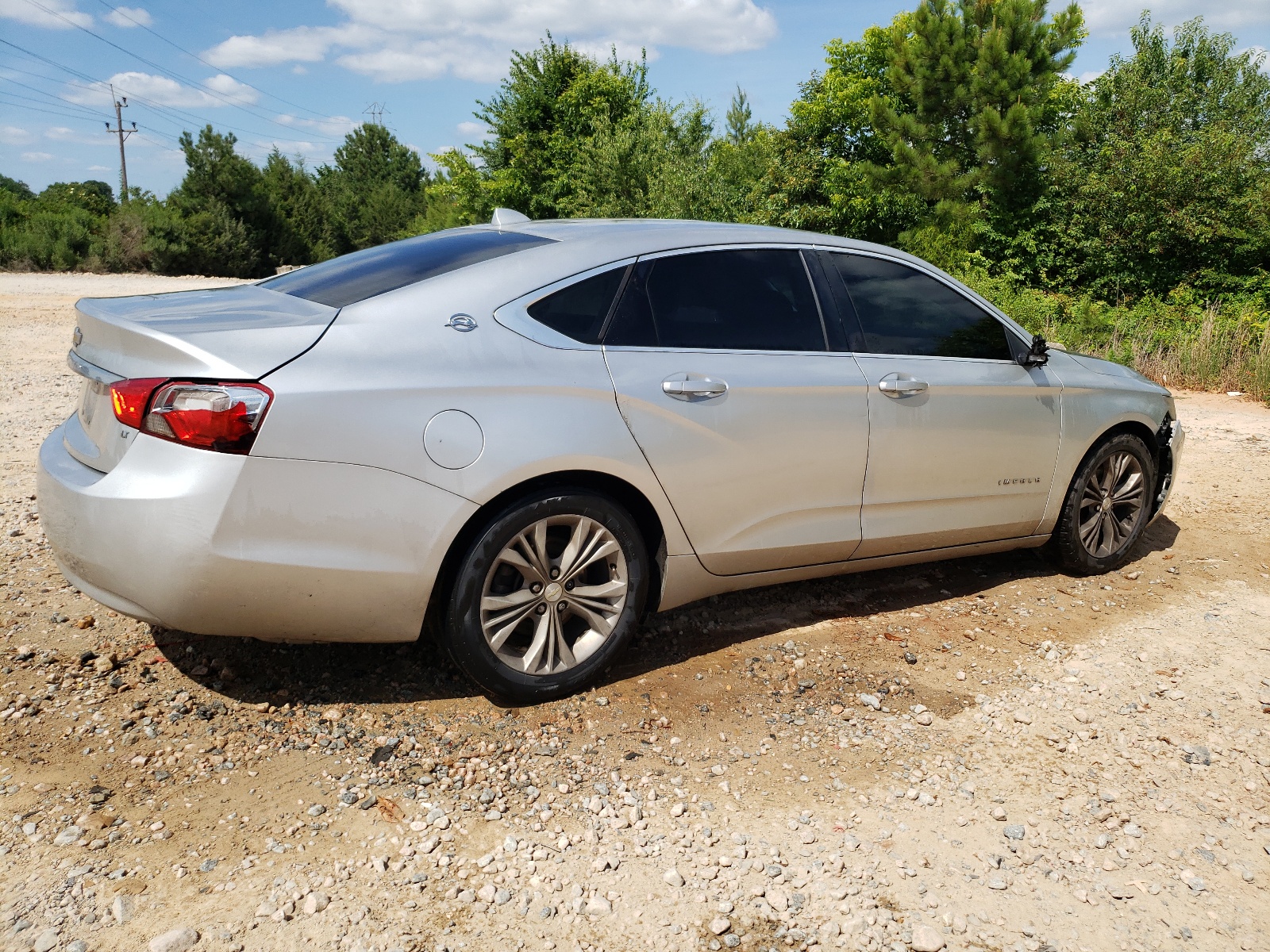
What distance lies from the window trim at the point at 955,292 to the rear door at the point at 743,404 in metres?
0.21

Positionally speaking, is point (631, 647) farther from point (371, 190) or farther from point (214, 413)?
point (371, 190)

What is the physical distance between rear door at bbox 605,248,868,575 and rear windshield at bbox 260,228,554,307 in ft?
1.84

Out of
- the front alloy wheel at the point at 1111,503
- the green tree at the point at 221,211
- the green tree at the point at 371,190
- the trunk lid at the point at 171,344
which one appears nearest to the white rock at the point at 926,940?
the trunk lid at the point at 171,344

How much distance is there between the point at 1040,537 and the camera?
507 centimetres

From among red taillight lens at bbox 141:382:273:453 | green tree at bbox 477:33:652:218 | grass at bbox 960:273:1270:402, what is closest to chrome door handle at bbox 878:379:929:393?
red taillight lens at bbox 141:382:273:453

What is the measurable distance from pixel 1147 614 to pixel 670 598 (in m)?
2.63

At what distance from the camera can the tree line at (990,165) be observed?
21.2m

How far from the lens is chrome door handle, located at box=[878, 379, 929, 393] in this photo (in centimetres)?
418

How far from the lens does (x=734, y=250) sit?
13.1ft

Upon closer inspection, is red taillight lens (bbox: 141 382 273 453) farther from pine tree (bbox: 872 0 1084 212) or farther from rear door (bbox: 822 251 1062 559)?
pine tree (bbox: 872 0 1084 212)

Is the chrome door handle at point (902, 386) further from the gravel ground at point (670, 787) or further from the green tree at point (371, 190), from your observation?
the green tree at point (371, 190)

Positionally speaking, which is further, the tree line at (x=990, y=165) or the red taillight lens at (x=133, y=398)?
the tree line at (x=990, y=165)

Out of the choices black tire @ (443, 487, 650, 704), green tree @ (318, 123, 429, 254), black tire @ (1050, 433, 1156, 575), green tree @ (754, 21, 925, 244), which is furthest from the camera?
green tree @ (318, 123, 429, 254)

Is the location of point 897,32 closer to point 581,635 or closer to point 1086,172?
point 1086,172
